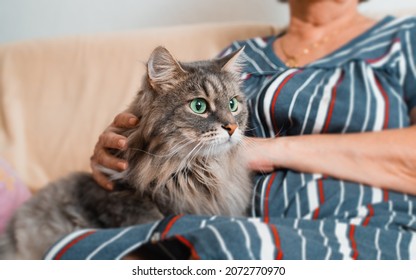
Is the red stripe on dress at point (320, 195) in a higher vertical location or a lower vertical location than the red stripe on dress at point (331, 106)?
lower

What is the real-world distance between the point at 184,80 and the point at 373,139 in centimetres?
47

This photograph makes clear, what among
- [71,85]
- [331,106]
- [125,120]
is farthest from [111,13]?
[331,106]

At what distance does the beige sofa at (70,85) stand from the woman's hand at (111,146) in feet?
0.19

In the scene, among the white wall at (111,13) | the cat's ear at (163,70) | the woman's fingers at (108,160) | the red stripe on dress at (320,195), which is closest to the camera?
the cat's ear at (163,70)

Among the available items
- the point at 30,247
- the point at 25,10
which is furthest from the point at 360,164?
the point at 25,10

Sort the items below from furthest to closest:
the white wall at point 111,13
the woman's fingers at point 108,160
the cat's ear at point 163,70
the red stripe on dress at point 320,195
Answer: the white wall at point 111,13
the red stripe on dress at point 320,195
the woman's fingers at point 108,160
the cat's ear at point 163,70

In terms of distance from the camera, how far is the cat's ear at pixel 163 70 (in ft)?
1.77

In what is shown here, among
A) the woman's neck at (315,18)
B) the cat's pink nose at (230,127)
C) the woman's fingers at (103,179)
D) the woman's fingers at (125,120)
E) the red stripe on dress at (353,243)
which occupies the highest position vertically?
the woman's neck at (315,18)

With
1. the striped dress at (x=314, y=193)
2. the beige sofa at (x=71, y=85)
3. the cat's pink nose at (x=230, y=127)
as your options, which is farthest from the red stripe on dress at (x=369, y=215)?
the beige sofa at (x=71, y=85)

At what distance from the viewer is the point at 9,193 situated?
95 cm

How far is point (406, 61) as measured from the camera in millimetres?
889

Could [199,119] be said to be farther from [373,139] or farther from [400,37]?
[400,37]

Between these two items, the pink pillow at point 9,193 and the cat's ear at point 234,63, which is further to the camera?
the pink pillow at point 9,193

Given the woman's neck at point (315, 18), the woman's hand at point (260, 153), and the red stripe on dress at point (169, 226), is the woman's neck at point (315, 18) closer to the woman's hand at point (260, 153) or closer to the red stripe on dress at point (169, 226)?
the woman's hand at point (260, 153)
